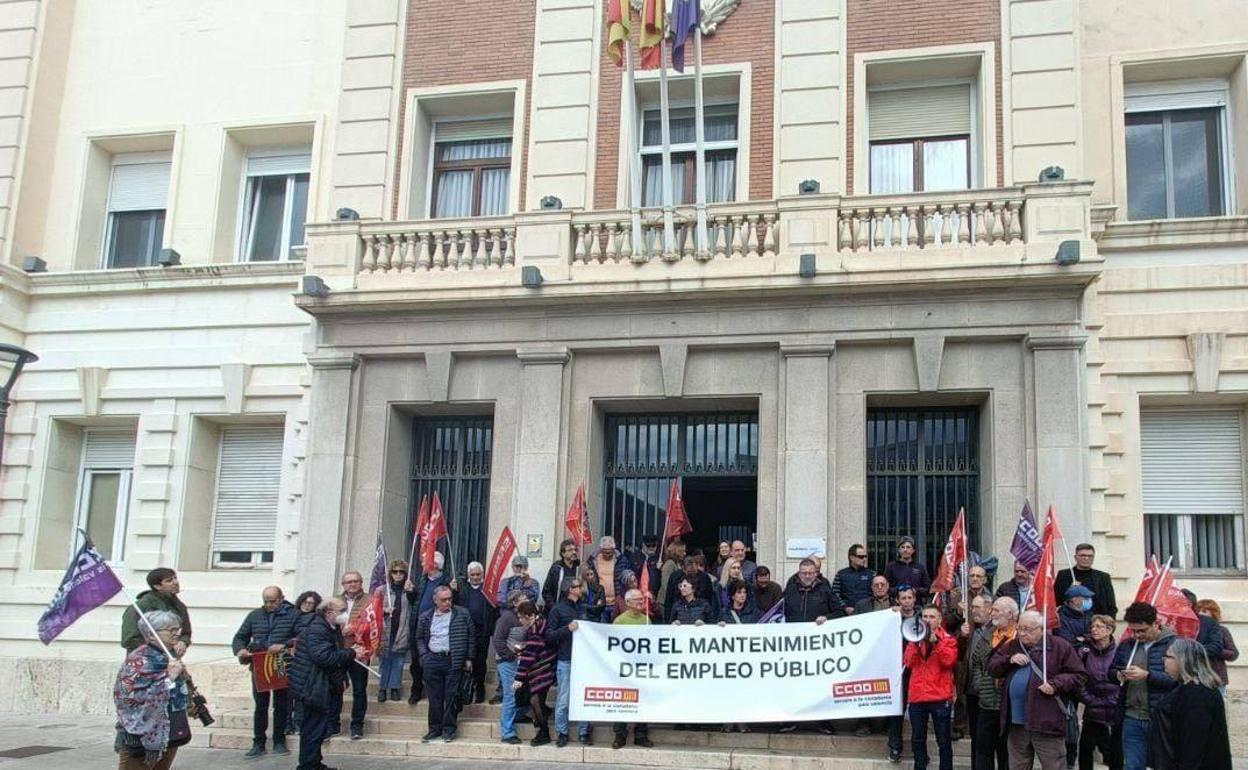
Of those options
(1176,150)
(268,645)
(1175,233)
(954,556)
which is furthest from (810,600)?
(1176,150)

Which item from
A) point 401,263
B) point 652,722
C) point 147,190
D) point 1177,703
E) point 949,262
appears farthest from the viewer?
point 147,190

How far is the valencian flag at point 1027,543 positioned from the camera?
1304 cm

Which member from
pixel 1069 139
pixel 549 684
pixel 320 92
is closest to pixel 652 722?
pixel 549 684

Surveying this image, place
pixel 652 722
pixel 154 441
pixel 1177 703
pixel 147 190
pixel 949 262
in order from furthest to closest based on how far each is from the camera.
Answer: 1. pixel 147 190
2. pixel 154 441
3. pixel 949 262
4. pixel 652 722
5. pixel 1177 703

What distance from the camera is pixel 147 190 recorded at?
20.4 meters

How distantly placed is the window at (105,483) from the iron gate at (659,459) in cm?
808

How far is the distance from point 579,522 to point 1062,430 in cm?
610

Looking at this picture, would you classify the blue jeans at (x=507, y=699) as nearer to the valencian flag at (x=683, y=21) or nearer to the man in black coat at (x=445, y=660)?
the man in black coat at (x=445, y=660)

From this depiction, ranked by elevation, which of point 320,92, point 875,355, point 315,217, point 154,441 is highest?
point 320,92

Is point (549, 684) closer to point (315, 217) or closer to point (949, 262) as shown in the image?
point (949, 262)

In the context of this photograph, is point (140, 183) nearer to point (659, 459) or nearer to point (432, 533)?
point (432, 533)

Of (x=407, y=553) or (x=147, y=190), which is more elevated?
(x=147, y=190)

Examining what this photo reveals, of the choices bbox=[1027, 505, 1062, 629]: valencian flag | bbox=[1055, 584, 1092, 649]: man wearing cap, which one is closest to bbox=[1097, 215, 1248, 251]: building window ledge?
bbox=[1055, 584, 1092, 649]: man wearing cap

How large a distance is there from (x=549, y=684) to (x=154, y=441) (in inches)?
340
